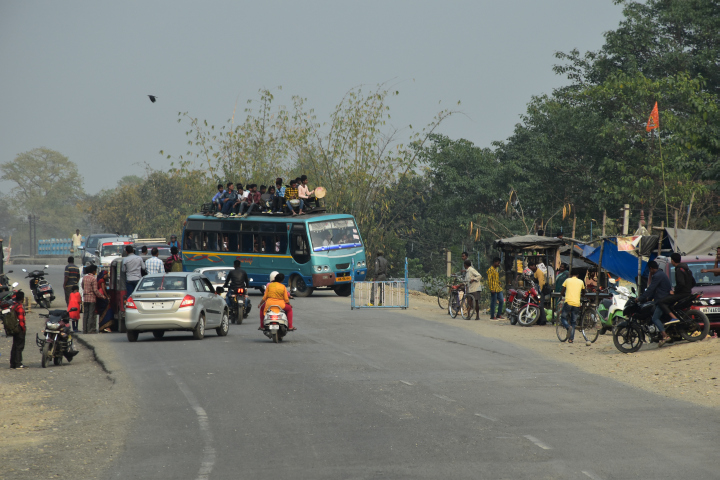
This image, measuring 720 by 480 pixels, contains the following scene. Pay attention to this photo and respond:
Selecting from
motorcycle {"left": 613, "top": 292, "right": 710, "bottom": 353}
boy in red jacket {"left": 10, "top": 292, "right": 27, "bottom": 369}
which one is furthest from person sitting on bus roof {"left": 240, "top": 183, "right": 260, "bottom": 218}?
motorcycle {"left": 613, "top": 292, "right": 710, "bottom": 353}

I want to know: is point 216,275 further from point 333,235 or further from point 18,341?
point 18,341

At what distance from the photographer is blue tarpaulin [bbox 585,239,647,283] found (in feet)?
77.8

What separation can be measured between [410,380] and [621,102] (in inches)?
1131

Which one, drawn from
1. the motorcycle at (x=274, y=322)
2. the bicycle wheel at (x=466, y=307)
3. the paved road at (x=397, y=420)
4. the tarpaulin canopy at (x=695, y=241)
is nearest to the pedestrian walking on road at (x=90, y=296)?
the paved road at (x=397, y=420)

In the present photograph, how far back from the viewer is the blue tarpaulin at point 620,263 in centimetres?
2370

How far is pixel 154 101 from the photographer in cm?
2959

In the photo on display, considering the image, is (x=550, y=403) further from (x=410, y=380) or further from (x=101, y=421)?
(x=101, y=421)

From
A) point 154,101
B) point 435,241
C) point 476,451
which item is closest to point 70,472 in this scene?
point 476,451

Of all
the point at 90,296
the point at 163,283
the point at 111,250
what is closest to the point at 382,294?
the point at 90,296

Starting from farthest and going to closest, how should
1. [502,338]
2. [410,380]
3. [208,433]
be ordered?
[502,338]
[410,380]
[208,433]

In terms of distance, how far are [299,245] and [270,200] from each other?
2.71m

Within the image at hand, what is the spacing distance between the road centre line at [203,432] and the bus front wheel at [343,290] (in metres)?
20.8

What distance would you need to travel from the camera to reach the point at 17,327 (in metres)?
15.7

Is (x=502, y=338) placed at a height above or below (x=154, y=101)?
below
